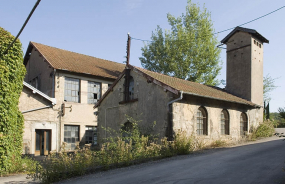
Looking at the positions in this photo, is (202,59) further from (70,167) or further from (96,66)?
(70,167)

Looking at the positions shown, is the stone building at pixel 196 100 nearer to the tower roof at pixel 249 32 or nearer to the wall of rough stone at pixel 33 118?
the tower roof at pixel 249 32

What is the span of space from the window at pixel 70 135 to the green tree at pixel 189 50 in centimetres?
1207

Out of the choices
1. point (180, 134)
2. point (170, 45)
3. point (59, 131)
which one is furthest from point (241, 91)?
point (59, 131)

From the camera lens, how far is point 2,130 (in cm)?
1195

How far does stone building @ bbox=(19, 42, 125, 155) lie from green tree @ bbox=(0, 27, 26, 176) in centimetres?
577

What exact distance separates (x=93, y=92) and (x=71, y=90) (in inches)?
73.1

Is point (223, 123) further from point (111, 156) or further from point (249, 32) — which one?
point (111, 156)

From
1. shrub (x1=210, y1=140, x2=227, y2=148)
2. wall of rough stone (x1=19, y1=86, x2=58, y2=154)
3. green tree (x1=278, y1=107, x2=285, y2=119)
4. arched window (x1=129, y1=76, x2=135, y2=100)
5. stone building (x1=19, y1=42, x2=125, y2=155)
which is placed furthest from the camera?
stone building (x1=19, y1=42, x2=125, y2=155)

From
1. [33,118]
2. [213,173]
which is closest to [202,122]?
[213,173]

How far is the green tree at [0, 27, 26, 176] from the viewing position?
39.1 ft

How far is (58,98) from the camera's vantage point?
20.8 meters

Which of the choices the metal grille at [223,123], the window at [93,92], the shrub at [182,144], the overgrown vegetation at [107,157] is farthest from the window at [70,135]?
the metal grille at [223,123]

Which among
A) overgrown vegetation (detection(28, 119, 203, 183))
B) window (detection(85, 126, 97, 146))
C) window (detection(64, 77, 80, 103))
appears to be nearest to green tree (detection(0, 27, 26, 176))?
overgrown vegetation (detection(28, 119, 203, 183))

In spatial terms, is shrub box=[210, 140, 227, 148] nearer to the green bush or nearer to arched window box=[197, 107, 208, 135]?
arched window box=[197, 107, 208, 135]
